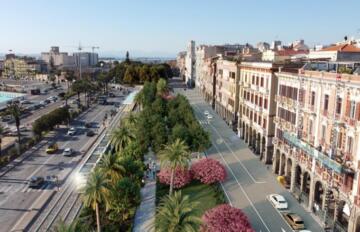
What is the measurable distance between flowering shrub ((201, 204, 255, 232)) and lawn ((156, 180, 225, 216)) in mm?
7870

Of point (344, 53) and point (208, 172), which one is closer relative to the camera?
point (208, 172)

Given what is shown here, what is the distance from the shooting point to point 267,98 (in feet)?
185

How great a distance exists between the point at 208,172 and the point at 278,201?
9962 mm

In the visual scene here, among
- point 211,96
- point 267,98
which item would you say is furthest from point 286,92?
point 211,96

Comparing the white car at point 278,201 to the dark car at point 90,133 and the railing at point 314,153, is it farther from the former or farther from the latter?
the dark car at point 90,133

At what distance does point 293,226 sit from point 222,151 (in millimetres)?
27799

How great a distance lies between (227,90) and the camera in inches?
3447

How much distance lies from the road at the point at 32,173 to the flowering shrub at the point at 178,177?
48.2 ft

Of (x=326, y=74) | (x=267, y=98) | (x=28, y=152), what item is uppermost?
(x=326, y=74)

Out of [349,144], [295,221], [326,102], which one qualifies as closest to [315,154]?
[326,102]

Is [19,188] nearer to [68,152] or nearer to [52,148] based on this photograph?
[68,152]

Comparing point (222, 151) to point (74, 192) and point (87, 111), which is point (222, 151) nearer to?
point (74, 192)

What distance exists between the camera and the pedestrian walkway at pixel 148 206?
37500 mm

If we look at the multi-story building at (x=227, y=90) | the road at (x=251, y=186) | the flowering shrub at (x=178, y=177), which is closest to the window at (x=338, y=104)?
the road at (x=251, y=186)
